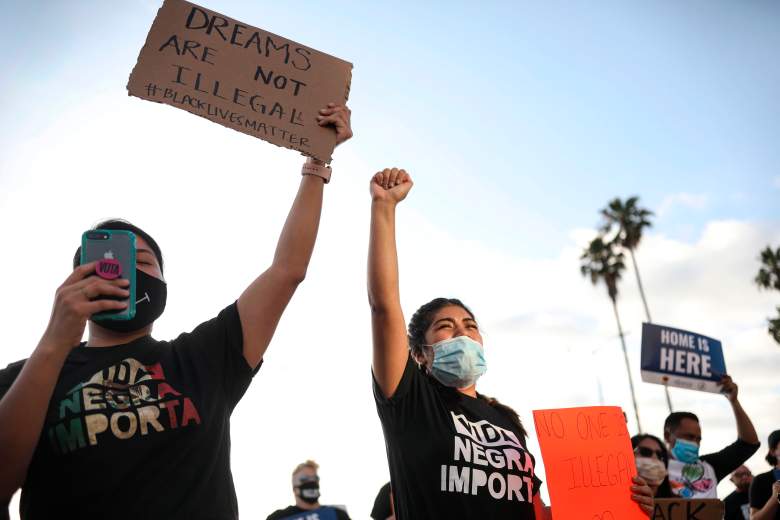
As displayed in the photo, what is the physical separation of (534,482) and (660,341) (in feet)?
18.4

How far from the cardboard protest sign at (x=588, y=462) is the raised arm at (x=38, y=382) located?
212cm

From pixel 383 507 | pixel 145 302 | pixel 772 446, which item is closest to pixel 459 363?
pixel 145 302

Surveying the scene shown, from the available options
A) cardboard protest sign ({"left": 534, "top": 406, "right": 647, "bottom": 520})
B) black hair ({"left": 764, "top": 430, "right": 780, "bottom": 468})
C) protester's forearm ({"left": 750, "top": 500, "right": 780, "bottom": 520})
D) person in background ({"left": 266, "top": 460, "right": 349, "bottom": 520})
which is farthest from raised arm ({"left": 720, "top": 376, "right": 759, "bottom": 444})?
person in background ({"left": 266, "top": 460, "right": 349, "bottom": 520})

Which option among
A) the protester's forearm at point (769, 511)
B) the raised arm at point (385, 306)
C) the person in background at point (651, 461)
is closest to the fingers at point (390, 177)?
the raised arm at point (385, 306)

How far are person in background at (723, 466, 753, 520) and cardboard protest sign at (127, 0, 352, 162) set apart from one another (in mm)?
6173

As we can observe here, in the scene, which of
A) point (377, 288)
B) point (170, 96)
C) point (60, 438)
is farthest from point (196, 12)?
point (60, 438)

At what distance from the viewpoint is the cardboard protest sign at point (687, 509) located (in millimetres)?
3521

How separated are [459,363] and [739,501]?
217 inches

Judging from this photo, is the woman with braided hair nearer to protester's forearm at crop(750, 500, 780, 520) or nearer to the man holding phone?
the man holding phone

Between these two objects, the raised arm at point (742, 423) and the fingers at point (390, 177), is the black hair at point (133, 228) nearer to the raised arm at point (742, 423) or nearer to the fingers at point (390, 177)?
the fingers at point (390, 177)

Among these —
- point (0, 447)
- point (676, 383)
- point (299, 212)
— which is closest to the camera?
point (0, 447)

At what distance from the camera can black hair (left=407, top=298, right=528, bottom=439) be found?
3393 millimetres

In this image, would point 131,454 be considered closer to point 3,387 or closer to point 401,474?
point 3,387

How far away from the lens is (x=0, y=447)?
177 cm
